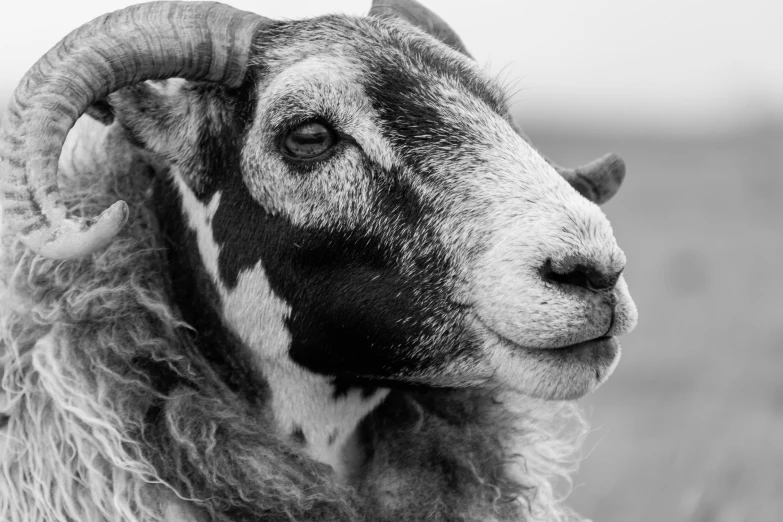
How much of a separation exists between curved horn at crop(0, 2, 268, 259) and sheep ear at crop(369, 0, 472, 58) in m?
0.97

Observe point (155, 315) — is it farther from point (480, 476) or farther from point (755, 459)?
point (755, 459)

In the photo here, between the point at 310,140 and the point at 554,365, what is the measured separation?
1299 mm

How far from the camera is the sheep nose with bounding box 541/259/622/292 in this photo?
336 centimetres

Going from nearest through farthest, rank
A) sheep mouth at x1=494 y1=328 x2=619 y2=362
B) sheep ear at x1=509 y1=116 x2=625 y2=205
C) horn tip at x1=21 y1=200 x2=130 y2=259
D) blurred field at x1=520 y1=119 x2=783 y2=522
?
horn tip at x1=21 y1=200 x2=130 y2=259 → sheep mouth at x1=494 y1=328 x2=619 y2=362 → sheep ear at x1=509 y1=116 x2=625 y2=205 → blurred field at x1=520 y1=119 x2=783 y2=522

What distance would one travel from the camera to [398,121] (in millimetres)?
3818

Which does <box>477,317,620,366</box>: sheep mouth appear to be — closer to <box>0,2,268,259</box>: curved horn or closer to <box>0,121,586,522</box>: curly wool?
<box>0,121,586,522</box>: curly wool

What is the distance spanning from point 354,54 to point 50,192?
4.33 feet

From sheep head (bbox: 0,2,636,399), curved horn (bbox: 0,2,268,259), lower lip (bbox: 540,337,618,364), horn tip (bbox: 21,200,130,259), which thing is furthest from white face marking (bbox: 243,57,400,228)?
lower lip (bbox: 540,337,618,364)

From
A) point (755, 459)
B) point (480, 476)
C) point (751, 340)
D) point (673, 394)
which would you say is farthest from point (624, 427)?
point (480, 476)

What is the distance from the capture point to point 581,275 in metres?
3.42

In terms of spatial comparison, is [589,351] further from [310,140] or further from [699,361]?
[699,361]

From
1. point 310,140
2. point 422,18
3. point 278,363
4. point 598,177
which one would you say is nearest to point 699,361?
point 598,177

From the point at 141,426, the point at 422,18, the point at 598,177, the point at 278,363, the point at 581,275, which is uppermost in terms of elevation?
the point at 422,18

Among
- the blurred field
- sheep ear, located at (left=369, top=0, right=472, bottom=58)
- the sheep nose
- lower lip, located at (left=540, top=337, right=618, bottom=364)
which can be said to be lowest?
the blurred field
